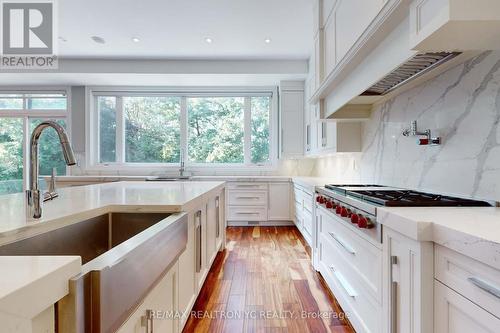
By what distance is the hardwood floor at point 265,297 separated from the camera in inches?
69.5

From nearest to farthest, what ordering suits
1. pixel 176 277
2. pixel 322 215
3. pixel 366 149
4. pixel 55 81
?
pixel 176 277 < pixel 322 215 < pixel 366 149 < pixel 55 81

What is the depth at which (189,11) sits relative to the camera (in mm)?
3213

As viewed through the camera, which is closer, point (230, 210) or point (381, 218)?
point (381, 218)

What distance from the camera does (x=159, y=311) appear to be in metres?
1.13

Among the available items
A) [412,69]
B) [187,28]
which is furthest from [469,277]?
[187,28]

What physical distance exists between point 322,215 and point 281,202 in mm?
2220

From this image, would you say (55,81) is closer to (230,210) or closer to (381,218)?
(230,210)

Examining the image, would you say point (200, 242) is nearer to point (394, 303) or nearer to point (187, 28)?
point (394, 303)

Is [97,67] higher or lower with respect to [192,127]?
higher

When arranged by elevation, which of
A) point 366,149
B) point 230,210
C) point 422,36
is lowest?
point 230,210

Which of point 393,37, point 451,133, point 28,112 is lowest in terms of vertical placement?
point 451,133

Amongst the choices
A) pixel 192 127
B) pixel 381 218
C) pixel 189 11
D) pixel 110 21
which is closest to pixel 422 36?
pixel 381 218

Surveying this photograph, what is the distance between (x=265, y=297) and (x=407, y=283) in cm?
130

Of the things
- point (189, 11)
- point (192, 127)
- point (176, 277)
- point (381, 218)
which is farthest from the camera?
point (192, 127)
